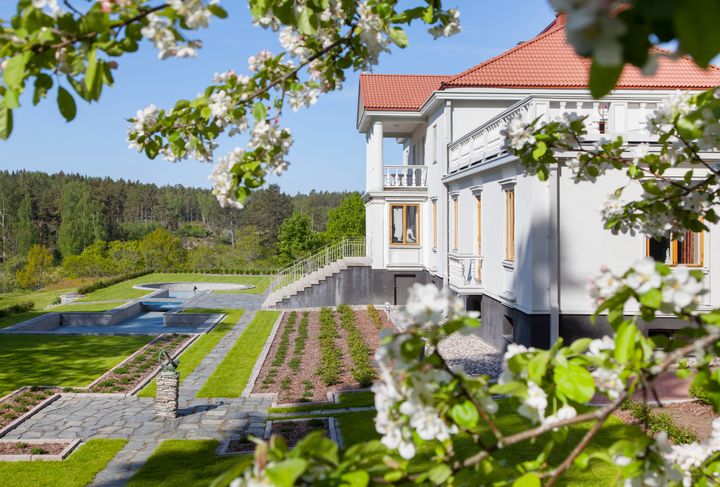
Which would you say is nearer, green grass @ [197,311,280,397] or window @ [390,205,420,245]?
green grass @ [197,311,280,397]

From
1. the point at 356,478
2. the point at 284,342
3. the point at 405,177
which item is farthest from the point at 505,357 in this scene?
the point at 405,177

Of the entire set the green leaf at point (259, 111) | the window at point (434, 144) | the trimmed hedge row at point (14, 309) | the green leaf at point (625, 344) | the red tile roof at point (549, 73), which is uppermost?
the red tile roof at point (549, 73)

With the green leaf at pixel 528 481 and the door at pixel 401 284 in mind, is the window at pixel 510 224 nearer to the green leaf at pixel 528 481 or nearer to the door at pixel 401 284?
the door at pixel 401 284

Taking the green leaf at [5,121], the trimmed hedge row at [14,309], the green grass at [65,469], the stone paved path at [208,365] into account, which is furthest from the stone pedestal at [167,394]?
the trimmed hedge row at [14,309]

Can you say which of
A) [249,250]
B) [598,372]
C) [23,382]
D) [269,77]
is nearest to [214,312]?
[23,382]

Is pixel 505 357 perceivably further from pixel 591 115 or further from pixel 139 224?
pixel 139 224

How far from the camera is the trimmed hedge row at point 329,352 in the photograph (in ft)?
46.7

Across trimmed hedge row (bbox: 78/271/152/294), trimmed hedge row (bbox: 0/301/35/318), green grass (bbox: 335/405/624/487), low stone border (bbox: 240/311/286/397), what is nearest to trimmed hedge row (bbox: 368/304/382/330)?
low stone border (bbox: 240/311/286/397)

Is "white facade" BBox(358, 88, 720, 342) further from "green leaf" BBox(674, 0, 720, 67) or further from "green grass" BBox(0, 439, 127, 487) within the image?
"green grass" BBox(0, 439, 127, 487)

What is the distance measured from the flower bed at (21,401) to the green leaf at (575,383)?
38.4ft

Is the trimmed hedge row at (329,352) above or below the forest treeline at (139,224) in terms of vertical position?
below

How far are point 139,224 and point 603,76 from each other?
92.0 metres

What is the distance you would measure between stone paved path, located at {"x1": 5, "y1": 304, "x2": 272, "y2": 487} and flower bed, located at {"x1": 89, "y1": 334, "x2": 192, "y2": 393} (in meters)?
0.70

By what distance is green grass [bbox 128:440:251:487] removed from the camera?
840 cm
